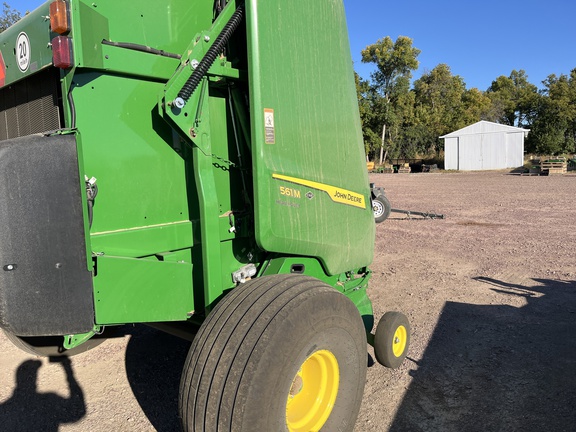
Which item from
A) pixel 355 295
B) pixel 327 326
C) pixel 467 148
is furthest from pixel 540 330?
pixel 467 148

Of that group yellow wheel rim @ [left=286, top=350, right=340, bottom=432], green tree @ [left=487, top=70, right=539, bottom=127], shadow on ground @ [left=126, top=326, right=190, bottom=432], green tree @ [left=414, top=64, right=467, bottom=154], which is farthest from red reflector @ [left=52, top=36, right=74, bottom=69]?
green tree @ [left=487, top=70, right=539, bottom=127]

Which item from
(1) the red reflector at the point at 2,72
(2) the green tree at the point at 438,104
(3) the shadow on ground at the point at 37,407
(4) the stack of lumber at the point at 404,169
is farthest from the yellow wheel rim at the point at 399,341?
(2) the green tree at the point at 438,104

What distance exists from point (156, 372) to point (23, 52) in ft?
8.44

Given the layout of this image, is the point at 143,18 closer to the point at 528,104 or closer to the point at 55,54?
the point at 55,54

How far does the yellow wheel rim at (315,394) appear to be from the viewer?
257cm

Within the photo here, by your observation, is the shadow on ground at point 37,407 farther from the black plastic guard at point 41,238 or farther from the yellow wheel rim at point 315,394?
the yellow wheel rim at point 315,394

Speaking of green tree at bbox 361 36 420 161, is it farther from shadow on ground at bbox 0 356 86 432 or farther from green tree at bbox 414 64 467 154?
shadow on ground at bbox 0 356 86 432

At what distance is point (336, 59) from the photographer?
10.3ft

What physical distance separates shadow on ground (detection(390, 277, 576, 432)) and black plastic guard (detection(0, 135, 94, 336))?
2.17 metres

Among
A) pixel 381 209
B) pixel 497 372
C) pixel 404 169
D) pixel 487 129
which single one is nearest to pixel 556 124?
pixel 487 129

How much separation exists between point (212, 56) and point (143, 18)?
15.8 inches

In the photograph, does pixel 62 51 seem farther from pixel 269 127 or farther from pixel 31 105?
pixel 269 127

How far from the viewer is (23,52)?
96.9 inches

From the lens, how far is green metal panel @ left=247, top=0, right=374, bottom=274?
8.17 ft
